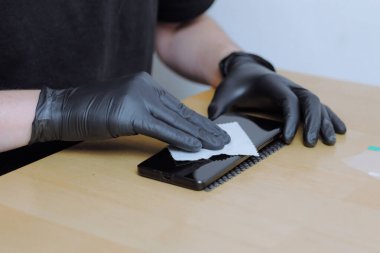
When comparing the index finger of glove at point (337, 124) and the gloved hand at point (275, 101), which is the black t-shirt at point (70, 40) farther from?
the index finger of glove at point (337, 124)

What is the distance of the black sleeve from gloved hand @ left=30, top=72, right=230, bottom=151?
0.54 m

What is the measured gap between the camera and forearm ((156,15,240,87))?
1340 millimetres

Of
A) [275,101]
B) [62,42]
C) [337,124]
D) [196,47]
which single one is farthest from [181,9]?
[337,124]

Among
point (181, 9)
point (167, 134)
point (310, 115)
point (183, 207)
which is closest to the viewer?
point (183, 207)

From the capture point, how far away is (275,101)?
1033 millimetres

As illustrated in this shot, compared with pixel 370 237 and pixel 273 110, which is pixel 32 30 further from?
pixel 370 237

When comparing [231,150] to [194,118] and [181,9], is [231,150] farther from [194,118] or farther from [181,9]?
[181,9]

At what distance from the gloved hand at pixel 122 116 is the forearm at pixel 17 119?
0.01 metres

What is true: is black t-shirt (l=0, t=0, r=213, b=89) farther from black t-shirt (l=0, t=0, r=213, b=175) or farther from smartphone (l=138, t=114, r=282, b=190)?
smartphone (l=138, t=114, r=282, b=190)

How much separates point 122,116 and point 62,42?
367mm

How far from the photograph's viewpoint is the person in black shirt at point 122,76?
864 mm

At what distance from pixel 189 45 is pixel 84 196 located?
75cm

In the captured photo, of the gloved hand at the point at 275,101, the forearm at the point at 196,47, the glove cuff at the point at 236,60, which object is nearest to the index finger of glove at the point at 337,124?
the gloved hand at the point at 275,101

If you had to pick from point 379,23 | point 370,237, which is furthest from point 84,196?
point 379,23
